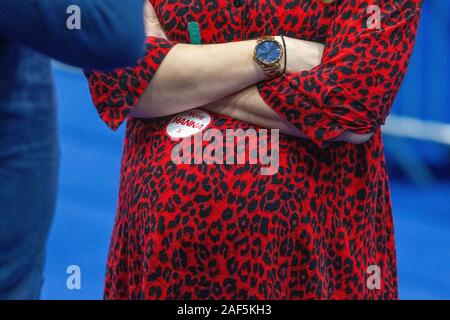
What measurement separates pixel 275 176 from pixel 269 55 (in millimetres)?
243

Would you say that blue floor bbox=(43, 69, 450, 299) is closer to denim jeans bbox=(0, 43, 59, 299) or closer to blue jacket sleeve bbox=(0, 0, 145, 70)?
denim jeans bbox=(0, 43, 59, 299)

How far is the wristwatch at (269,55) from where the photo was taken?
5.41ft

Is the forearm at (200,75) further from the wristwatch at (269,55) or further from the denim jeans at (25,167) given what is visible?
the denim jeans at (25,167)

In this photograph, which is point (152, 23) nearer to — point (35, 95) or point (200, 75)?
point (200, 75)

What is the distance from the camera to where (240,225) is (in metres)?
1.66

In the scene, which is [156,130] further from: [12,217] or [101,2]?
[101,2]

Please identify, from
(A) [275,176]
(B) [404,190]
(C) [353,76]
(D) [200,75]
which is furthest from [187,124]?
(B) [404,190]

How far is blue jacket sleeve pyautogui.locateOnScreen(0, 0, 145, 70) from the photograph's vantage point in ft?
3.35

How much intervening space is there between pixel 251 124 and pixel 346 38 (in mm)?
259

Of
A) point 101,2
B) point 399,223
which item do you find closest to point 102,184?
point 399,223

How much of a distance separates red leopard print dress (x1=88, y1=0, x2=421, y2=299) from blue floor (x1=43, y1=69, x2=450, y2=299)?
1.50 metres

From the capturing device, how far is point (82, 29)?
41.4 inches

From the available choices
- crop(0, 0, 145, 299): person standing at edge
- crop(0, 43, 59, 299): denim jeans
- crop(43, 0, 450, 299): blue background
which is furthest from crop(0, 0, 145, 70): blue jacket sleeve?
crop(43, 0, 450, 299): blue background

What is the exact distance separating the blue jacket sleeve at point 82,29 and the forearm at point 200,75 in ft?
1.90
